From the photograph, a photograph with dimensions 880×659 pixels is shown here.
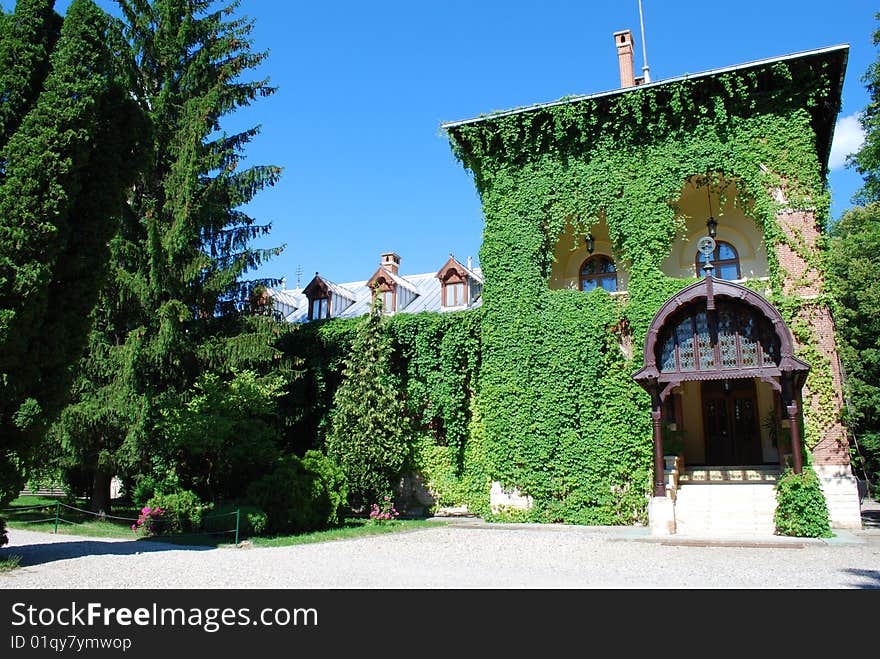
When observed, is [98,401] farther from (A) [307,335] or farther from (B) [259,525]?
(A) [307,335]

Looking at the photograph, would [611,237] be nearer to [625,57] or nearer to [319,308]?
[625,57]

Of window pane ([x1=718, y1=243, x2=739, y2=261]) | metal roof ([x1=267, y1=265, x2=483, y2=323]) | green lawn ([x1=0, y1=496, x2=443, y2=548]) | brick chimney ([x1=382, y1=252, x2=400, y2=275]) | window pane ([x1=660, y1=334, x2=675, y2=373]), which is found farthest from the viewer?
brick chimney ([x1=382, y1=252, x2=400, y2=275])

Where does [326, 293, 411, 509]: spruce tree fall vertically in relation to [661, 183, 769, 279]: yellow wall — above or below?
below

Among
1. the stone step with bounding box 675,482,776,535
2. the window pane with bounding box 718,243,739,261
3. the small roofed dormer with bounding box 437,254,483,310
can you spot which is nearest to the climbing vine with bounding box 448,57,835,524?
the stone step with bounding box 675,482,776,535

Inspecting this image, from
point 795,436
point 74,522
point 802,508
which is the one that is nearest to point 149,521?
point 74,522

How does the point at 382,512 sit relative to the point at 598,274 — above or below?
below

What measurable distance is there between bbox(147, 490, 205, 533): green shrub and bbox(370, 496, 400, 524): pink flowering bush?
15.8 feet

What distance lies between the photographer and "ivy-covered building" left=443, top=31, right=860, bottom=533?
15742 mm

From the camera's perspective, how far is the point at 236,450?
635 inches

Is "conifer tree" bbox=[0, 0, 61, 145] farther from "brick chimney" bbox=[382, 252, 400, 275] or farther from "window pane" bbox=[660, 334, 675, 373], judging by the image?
"brick chimney" bbox=[382, 252, 400, 275]

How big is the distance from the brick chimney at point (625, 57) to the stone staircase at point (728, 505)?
12990mm

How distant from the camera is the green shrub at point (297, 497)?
1527 cm

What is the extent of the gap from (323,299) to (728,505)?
17.5 metres

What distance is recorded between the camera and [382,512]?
59.7ft
